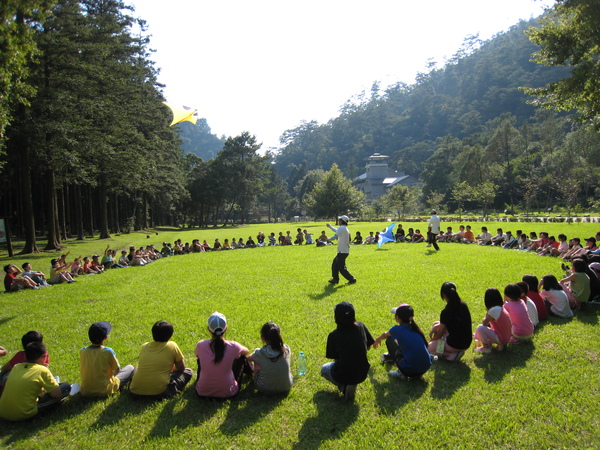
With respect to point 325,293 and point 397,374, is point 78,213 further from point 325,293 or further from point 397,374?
point 397,374

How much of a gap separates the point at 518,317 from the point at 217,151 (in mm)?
74997

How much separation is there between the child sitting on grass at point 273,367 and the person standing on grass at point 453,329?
2.38 metres

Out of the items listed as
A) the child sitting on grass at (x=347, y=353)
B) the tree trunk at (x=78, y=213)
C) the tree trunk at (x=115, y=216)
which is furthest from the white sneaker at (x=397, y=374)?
the tree trunk at (x=115, y=216)

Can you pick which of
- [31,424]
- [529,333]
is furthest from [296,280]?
[31,424]

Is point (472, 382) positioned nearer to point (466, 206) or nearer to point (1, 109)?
point (1, 109)

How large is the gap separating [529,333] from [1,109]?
1466 cm

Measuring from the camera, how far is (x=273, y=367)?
4969 millimetres

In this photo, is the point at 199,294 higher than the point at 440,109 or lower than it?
lower

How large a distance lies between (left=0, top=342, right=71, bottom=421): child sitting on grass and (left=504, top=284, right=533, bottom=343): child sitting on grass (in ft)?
21.8

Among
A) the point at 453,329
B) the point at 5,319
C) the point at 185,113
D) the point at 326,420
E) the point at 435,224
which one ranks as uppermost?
the point at 185,113

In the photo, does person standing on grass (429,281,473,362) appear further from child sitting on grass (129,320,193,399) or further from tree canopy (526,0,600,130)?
tree canopy (526,0,600,130)

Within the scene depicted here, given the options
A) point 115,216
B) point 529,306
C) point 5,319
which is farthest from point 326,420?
point 115,216

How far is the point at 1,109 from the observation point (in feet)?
38.0

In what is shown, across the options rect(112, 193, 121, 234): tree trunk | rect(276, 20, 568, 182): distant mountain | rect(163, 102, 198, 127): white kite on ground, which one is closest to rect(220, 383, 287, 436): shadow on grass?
rect(163, 102, 198, 127): white kite on ground
